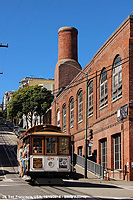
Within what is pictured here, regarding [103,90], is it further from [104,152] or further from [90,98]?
[104,152]

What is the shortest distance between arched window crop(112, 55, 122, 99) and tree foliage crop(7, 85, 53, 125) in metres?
41.5

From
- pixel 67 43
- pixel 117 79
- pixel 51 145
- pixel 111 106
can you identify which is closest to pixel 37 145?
pixel 51 145

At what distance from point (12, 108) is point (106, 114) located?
4576 cm

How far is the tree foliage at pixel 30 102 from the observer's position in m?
71.9

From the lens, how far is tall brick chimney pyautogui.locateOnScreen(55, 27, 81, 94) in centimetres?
5805

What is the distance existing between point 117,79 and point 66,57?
99.1 feet

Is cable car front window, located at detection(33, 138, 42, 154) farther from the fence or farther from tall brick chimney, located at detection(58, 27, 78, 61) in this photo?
tall brick chimney, located at detection(58, 27, 78, 61)

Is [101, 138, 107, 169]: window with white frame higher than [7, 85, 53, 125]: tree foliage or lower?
lower

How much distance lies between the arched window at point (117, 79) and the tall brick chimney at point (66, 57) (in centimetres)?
2683

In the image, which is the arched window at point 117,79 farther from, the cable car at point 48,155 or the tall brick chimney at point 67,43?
the tall brick chimney at point 67,43

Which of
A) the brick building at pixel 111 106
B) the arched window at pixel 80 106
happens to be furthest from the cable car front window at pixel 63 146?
the arched window at pixel 80 106

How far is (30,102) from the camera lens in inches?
2849

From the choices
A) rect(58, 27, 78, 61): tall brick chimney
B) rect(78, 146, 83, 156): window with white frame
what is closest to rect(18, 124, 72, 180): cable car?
rect(78, 146, 83, 156): window with white frame

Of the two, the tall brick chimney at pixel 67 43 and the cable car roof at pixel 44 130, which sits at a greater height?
the tall brick chimney at pixel 67 43
